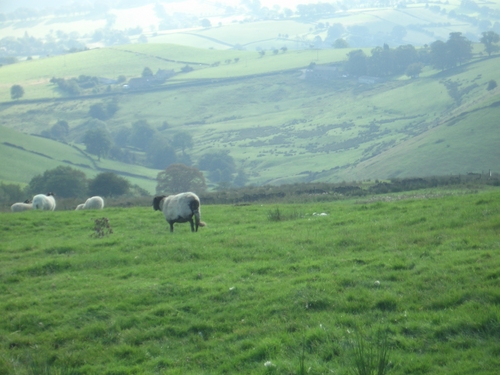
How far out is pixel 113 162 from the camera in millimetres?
109938

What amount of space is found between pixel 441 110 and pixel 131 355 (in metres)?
114

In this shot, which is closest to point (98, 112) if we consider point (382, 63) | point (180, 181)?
point (382, 63)

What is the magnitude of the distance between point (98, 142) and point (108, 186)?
172 ft

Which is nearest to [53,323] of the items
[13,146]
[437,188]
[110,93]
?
[437,188]

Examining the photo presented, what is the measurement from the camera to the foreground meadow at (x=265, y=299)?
9703 mm

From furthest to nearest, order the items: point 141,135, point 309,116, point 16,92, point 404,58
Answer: point 404,58 < point 16,92 < point 309,116 < point 141,135

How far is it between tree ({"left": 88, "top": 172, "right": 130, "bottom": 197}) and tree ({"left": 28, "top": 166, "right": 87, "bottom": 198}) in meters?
4.21

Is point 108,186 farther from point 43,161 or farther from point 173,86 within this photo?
point 173,86

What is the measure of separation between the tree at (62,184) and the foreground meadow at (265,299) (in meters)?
48.4

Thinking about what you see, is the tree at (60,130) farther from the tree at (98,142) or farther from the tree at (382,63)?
the tree at (382,63)

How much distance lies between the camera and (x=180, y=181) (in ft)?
252

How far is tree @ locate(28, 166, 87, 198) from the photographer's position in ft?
216

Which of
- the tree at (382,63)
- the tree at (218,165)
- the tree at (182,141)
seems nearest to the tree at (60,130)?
the tree at (182,141)

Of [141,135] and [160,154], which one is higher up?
[141,135]
